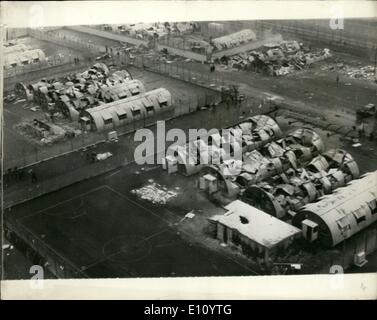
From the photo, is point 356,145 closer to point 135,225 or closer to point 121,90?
point 135,225

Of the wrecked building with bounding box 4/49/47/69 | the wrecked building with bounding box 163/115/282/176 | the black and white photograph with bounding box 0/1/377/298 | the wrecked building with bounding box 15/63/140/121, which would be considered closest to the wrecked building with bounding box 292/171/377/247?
the black and white photograph with bounding box 0/1/377/298

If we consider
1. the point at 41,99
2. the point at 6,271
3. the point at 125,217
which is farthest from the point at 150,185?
the point at 41,99

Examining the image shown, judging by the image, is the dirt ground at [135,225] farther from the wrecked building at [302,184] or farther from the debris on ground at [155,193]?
the wrecked building at [302,184]

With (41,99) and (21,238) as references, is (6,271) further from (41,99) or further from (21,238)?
(41,99)

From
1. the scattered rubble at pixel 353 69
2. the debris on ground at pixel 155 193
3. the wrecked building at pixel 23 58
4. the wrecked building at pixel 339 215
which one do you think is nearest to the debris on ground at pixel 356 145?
the wrecked building at pixel 339 215

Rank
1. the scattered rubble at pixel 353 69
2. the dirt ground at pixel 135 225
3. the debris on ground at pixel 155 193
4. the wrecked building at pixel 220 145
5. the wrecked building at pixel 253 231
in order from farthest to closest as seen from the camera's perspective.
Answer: the scattered rubble at pixel 353 69, the wrecked building at pixel 220 145, the debris on ground at pixel 155 193, the dirt ground at pixel 135 225, the wrecked building at pixel 253 231

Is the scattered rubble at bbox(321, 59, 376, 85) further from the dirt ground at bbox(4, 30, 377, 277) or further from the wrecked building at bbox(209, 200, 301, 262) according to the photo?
the wrecked building at bbox(209, 200, 301, 262)
